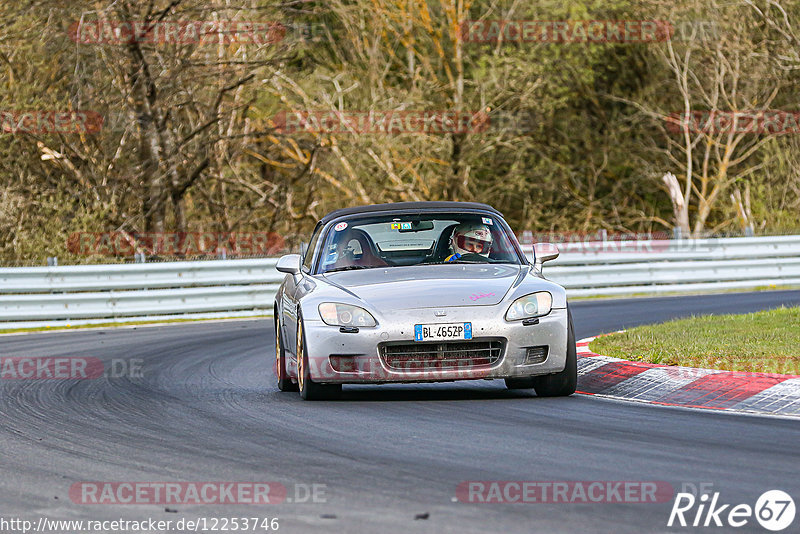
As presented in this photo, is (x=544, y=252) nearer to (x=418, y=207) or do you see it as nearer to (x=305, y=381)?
(x=418, y=207)

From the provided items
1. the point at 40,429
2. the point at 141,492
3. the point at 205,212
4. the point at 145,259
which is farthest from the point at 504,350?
the point at 205,212

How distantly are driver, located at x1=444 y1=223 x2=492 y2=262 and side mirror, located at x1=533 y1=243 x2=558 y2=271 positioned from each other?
1.26 feet

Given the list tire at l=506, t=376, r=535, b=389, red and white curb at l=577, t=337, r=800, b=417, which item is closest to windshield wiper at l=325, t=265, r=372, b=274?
tire at l=506, t=376, r=535, b=389

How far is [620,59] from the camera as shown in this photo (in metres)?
38.3

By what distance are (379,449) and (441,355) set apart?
218cm

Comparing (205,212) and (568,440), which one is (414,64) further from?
(568,440)

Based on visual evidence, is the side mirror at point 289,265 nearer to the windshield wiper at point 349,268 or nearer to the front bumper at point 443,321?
the windshield wiper at point 349,268

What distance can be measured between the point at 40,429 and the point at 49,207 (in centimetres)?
1629

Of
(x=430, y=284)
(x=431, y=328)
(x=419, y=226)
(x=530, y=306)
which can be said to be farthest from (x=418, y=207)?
(x=431, y=328)

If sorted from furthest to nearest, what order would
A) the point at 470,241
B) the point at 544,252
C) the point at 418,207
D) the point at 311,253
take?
the point at 311,253, the point at 418,207, the point at 470,241, the point at 544,252

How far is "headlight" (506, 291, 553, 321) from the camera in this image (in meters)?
9.61

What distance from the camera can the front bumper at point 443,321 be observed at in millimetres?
9492

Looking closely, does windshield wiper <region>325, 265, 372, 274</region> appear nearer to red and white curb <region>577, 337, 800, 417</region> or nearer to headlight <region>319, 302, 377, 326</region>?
headlight <region>319, 302, 377, 326</region>

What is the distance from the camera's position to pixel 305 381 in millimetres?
9977
